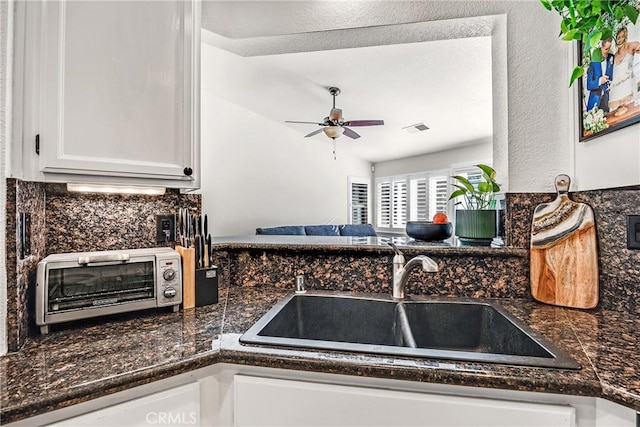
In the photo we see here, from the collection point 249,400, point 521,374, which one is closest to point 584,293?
point 521,374

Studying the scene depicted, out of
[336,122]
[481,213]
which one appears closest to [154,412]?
[481,213]

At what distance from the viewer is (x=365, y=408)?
772mm

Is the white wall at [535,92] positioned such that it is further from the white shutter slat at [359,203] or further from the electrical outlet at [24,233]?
the white shutter slat at [359,203]

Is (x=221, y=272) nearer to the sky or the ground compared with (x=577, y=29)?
nearer to the ground

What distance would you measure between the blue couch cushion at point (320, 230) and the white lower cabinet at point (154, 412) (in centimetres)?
465

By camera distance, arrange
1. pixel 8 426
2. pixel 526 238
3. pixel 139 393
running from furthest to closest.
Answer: pixel 526 238, pixel 139 393, pixel 8 426

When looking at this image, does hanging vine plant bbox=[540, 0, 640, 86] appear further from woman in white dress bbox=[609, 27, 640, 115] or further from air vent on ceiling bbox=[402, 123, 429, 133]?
air vent on ceiling bbox=[402, 123, 429, 133]

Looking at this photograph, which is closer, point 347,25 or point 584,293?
point 584,293

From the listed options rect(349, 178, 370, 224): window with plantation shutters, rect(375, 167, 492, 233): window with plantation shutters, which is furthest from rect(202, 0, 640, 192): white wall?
rect(349, 178, 370, 224): window with plantation shutters

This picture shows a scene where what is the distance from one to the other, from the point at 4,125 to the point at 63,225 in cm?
40

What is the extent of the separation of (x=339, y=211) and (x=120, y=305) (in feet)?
18.8

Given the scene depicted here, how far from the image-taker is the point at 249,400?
833mm

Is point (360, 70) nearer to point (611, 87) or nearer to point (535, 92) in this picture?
point (535, 92)

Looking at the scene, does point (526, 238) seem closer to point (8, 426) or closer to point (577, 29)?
point (577, 29)
